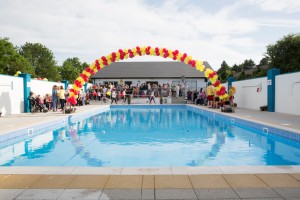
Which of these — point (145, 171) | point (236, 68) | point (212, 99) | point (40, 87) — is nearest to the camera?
point (145, 171)

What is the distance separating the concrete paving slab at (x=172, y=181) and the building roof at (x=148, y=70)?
114 feet

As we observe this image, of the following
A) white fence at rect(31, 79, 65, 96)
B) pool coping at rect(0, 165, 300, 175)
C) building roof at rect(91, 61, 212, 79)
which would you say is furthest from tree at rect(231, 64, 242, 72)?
pool coping at rect(0, 165, 300, 175)

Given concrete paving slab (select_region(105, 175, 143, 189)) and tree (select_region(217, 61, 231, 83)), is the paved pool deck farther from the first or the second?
tree (select_region(217, 61, 231, 83))

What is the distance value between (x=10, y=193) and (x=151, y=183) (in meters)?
1.68

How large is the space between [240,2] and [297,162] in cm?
677

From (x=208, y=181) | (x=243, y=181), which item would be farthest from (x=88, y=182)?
(x=243, y=181)

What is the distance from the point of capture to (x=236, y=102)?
20.3 metres

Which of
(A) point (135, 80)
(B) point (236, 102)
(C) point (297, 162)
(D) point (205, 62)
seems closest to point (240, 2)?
(C) point (297, 162)

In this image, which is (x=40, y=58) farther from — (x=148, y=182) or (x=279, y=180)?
(x=279, y=180)

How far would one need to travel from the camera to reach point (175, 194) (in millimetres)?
3346

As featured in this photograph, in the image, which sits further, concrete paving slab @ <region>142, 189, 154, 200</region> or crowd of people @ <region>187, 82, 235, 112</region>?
crowd of people @ <region>187, 82, 235, 112</region>

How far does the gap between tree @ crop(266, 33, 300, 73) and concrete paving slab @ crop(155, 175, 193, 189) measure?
3392 centimetres

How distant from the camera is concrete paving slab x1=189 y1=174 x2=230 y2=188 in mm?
3628

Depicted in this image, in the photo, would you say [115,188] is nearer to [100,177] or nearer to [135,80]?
[100,177]
